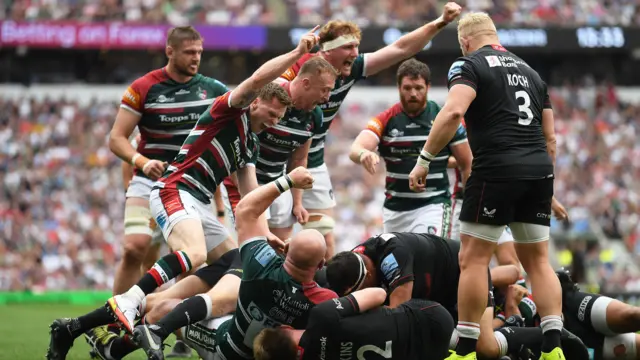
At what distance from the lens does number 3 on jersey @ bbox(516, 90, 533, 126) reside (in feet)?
22.1

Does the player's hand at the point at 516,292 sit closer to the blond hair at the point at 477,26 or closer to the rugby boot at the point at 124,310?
the blond hair at the point at 477,26

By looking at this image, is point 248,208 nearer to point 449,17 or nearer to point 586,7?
point 449,17

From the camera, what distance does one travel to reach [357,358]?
234 inches

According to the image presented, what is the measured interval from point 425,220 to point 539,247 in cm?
296

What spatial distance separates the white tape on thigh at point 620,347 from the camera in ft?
23.8

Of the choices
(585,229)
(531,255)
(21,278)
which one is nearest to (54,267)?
(21,278)

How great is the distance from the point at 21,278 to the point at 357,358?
57.2 feet

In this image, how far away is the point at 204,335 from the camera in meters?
6.92

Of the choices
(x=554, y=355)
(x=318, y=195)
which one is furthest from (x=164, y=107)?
(x=554, y=355)

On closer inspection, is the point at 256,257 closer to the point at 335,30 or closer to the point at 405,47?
the point at 335,30

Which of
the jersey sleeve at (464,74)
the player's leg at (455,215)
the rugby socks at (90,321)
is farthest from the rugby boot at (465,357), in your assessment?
the player's leg at (455,215)

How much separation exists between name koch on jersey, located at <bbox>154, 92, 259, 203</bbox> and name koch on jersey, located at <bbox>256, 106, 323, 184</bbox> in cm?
131

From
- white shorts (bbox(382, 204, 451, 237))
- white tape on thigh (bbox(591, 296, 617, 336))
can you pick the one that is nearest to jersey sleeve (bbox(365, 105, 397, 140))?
white shorts (bbox(382, 204, 451, 237))

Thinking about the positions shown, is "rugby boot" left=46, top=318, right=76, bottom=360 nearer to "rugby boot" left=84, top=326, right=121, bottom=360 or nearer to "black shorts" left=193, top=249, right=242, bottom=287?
"rugby boot" left=84, top=326, right=121, bottom=360
